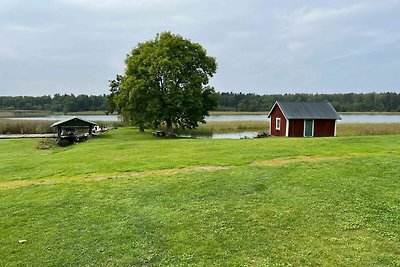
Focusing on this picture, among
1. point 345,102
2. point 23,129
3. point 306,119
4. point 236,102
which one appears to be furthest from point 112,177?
point 345,102

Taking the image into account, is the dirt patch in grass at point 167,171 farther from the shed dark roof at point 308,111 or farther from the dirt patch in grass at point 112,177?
the shed dark roof at point 308,111

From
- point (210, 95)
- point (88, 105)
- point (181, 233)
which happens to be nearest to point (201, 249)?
point (181, 233)

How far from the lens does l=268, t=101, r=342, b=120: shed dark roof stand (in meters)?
32.2

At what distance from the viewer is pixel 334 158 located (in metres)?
12.9

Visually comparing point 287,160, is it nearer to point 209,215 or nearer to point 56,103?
point 209,215

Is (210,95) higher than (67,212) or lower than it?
higher

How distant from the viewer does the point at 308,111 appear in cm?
3288

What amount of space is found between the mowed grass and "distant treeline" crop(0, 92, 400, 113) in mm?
99107

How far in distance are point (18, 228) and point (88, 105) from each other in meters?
113

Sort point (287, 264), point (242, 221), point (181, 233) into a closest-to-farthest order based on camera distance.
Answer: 1. point (287, 264)
2. point (181, 233)
3. point (242, 221)

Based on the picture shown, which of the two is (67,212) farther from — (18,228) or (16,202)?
(16,202)

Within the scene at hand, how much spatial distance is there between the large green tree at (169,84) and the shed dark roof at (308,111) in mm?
7519

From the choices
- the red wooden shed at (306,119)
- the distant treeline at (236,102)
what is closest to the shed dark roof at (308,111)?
the red wooden shed at (306,119)

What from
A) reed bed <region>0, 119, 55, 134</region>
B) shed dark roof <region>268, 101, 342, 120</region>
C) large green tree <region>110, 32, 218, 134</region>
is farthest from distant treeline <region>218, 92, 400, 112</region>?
shed dark roof <region>268, 101, 342, 120</region>
